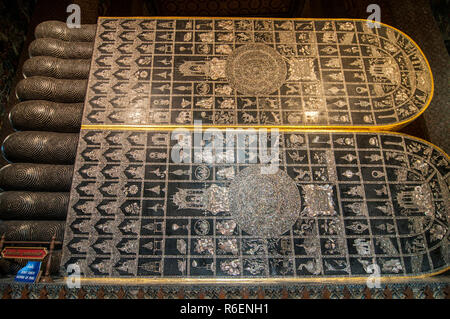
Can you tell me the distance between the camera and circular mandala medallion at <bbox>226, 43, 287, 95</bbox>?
247 inches

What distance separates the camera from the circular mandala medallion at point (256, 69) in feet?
20.6

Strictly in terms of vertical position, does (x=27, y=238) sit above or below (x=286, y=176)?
below

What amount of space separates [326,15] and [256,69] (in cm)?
433

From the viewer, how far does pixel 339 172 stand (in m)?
5.63

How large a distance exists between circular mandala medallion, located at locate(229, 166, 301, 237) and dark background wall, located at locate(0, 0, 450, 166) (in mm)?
3605

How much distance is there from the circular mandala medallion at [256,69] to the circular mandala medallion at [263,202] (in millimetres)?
1591

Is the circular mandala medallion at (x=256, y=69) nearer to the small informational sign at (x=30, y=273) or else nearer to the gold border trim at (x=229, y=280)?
the gold border trim at (x=229, y=280)

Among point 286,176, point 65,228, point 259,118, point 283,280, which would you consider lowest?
point 283,280

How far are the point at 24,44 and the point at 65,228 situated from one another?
5.76m

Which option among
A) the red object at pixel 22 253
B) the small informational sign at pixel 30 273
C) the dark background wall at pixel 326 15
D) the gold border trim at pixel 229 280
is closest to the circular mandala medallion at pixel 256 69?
the gold border trim at pixel 229 280

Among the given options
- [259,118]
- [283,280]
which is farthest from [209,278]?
[259,118]

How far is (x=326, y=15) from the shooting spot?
369 inches
